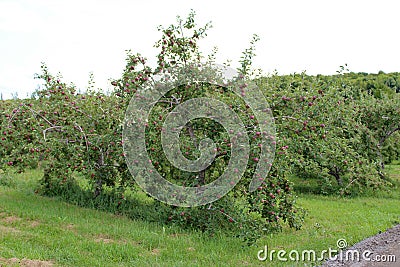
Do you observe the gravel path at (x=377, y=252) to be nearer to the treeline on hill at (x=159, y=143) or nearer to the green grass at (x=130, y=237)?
the green grass at (x=130, y=237)

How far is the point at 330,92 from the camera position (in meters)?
7.72

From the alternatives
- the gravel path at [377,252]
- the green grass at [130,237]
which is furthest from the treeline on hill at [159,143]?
the gravel path at [377,252]

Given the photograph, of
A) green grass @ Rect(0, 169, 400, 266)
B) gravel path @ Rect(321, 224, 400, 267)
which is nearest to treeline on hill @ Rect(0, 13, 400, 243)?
green grass @ Rect(0, 169, 400, 266)

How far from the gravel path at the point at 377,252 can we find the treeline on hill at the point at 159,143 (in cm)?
117

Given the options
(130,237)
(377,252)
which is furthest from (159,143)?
(377,252)

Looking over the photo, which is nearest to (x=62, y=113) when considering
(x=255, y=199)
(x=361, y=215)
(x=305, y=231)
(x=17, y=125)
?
(x=17, y=125)

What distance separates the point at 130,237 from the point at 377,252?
3.59m

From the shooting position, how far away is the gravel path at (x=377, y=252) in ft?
18.2

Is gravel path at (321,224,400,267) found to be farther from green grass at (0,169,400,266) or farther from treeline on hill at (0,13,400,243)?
treeline on hill at (0,13,400,243)

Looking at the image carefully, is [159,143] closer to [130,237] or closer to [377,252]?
[130,237]

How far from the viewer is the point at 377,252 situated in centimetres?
611

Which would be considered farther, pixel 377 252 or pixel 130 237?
pixel 130 237

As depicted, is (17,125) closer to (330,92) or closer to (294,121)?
(294,121)

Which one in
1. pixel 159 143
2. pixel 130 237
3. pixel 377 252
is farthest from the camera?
pixel 159 143
